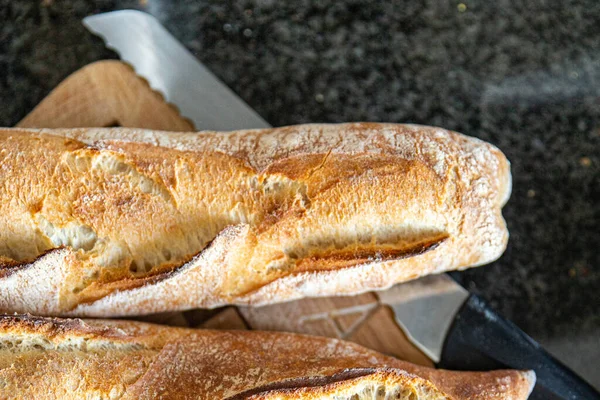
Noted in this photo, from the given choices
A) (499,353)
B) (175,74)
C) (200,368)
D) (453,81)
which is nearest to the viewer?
(200,368)

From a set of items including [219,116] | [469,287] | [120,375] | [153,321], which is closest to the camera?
[120,375]

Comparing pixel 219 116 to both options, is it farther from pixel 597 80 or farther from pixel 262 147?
pixel 597 80

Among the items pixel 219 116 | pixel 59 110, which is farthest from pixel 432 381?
pixel 59 110

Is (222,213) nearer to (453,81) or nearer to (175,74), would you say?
(175,74)

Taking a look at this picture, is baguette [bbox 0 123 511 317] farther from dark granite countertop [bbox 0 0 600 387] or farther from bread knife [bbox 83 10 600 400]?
dark granite countertop [bbox 0 0 600 387]

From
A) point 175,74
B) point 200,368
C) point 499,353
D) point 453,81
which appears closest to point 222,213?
point 200,368

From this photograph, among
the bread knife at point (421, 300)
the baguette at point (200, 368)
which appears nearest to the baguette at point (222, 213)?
the baguette at point (200, 368)

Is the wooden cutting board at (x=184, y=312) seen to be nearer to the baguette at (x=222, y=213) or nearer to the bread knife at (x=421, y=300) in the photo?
the bread knife at (x=421, y=300)
